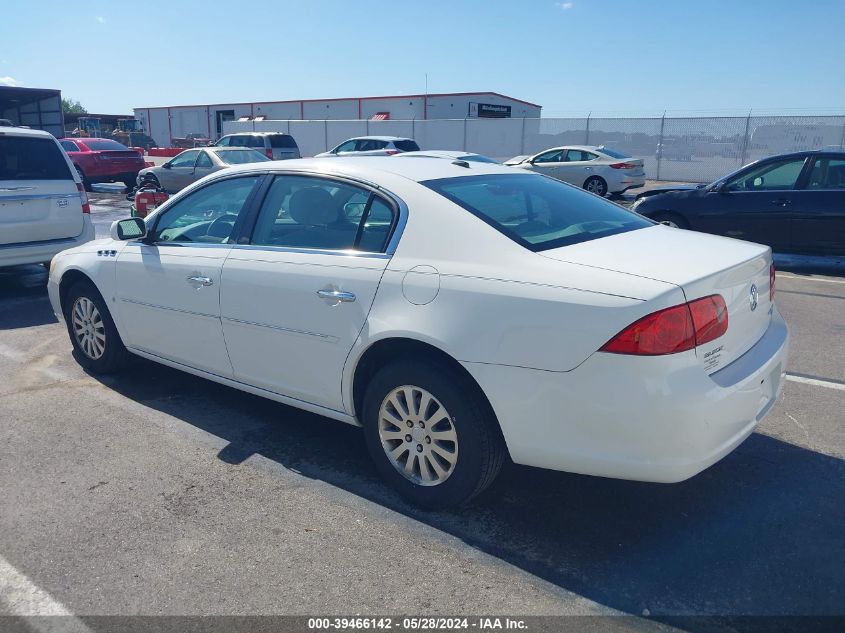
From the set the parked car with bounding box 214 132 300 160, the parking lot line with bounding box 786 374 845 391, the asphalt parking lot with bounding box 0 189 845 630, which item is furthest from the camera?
the parked car with bounding box 214 132 300 160

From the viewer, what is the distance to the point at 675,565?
2.99 metres

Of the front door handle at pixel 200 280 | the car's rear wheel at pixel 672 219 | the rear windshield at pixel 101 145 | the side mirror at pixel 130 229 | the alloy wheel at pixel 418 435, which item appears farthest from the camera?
the rear windshield at pixel 101 145

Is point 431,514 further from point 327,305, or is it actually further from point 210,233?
point 210,233

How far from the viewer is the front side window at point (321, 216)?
3650mm

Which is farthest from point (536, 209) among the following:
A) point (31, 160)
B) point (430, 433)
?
point (31, 160)

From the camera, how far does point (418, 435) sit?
3.38 metres

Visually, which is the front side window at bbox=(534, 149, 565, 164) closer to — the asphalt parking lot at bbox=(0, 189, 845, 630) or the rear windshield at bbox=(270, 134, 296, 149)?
the rear windshield at bbox=(270, 134, 296, 149)

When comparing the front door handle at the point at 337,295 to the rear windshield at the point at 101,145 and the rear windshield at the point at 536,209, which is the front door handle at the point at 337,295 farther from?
the rear windshield at the point at 101,145

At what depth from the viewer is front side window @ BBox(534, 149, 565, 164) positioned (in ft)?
67.8

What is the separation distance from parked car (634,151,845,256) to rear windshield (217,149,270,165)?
1160 cm

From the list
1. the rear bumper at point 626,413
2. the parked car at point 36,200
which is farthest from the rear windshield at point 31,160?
the rear bumper at point 626,413

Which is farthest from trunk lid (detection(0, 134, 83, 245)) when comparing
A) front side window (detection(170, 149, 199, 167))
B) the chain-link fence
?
the chain-link fence

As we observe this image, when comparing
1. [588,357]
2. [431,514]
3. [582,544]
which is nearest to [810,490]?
[582,544]

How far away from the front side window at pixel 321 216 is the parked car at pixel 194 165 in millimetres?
14509
